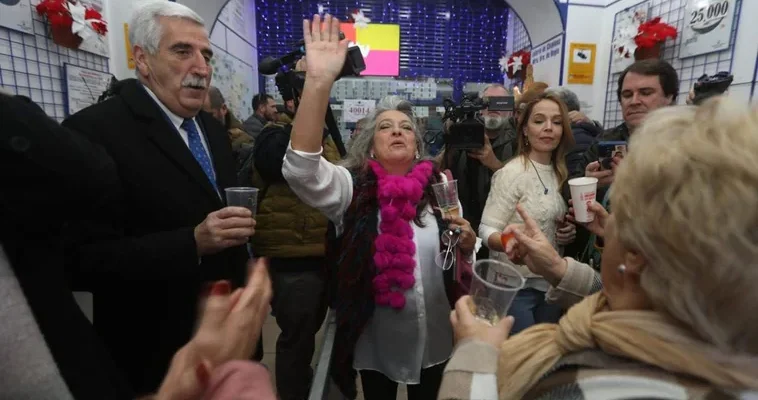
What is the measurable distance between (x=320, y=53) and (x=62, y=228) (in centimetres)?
78

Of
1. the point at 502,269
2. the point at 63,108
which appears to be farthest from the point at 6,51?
the point at 502,269

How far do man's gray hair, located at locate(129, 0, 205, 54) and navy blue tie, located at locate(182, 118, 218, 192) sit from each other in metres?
0.25

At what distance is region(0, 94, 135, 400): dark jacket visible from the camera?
58 cm

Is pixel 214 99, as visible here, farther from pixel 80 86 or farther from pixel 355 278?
pixel 355 278

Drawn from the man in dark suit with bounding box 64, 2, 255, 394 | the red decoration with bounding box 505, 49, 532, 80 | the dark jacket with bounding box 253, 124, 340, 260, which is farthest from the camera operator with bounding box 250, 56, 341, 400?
the red decoration with bounding box 505, 49, 532, 80

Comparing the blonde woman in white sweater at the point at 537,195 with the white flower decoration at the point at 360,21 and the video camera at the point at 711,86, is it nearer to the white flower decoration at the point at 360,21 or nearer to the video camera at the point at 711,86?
the video camera at the point at 711,86

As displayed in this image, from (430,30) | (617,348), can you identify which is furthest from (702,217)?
(430,30)

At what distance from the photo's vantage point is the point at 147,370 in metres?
1.22

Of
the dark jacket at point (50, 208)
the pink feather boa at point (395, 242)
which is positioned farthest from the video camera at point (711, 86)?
the dark jacket at point (50, 208)

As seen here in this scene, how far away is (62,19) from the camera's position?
7.11 ft

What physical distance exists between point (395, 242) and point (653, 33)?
3.09 metres

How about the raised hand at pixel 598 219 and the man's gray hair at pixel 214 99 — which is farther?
the man's gray hair at pixel 214 99

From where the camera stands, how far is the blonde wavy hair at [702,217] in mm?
519

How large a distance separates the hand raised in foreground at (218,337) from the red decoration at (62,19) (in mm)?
2245
